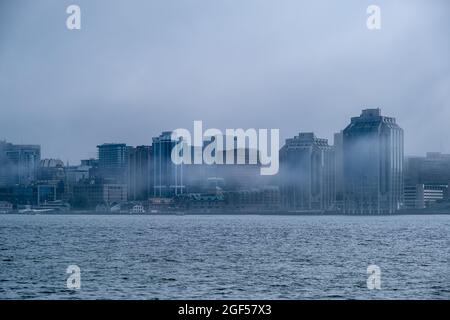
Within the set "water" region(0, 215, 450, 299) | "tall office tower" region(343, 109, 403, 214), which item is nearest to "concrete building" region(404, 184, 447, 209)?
→ "tall office tower" region(343, 109, 403, 214)

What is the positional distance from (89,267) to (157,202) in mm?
63374

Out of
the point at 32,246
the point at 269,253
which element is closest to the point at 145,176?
the point at 32,246

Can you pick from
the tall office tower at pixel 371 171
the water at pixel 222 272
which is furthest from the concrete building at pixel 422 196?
the water at pixel 222 272

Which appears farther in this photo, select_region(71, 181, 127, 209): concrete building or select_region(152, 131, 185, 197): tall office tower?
select_region(71, 181, 127, 209): concrete building

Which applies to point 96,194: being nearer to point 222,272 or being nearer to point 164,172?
point 164,172

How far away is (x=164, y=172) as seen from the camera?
7694 centimetres

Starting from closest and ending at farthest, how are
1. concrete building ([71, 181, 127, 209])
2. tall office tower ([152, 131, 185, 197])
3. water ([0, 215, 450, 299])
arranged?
water ([0, 215, 450, 299])
tall office tower ([152, 131, 185, 197])
concrete building ([71, 181, 127, 209])

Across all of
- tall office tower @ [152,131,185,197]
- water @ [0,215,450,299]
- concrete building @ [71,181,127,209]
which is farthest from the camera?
concrete building @ [71,181,127,209]

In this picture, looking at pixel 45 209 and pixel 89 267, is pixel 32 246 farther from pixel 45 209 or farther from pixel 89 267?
pixel 45 209

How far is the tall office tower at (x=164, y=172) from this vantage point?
68.6m

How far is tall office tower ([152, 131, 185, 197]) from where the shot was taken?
2699 inches

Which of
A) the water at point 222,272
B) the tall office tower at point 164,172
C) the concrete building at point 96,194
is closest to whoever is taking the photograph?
the water at point 222,272

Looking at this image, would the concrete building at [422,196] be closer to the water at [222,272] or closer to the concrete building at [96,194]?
the concrete building at [96,194]

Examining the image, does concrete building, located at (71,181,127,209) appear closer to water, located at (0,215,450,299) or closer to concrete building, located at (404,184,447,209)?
concrete building, located at (404,184,447,209)
